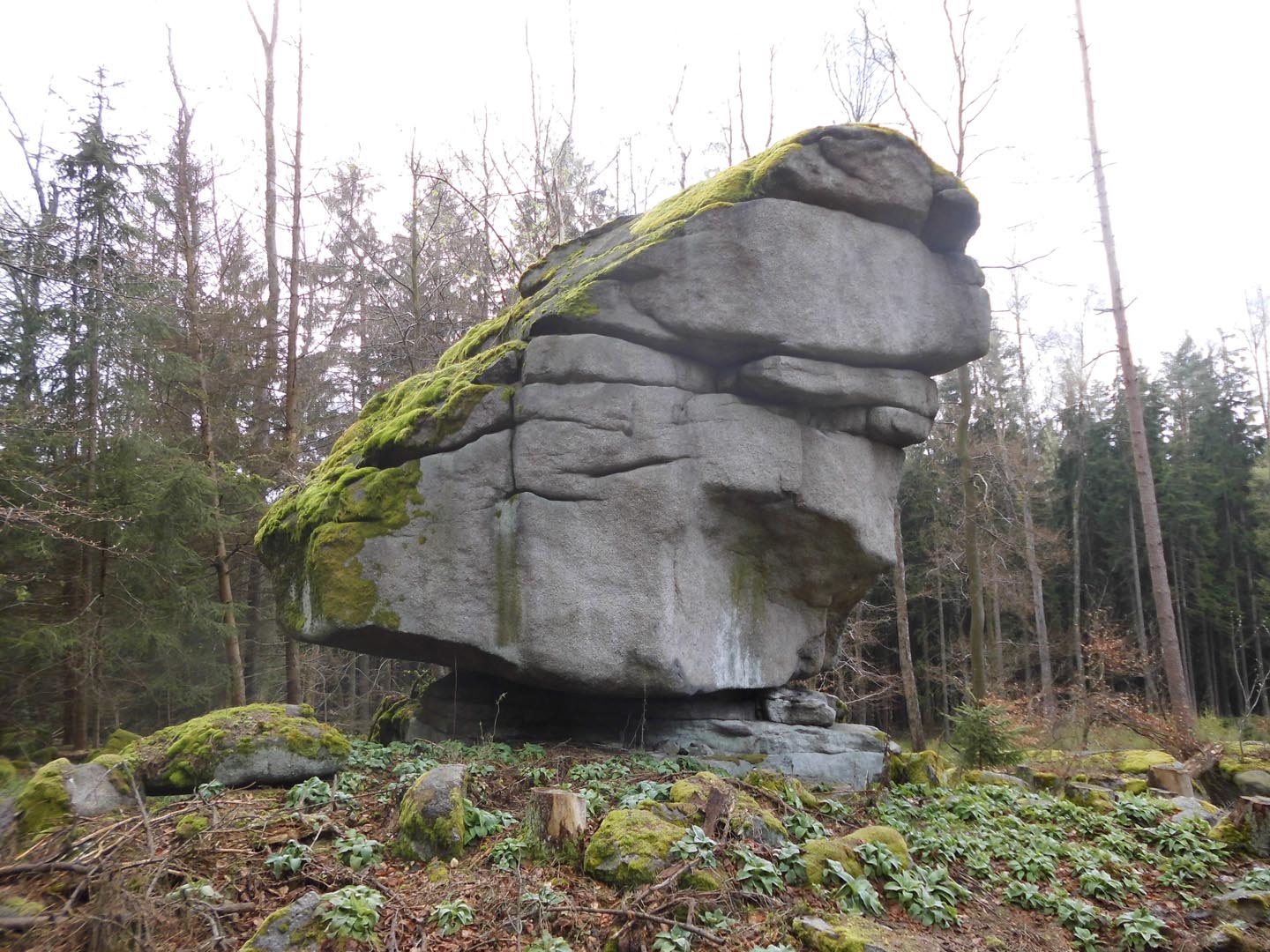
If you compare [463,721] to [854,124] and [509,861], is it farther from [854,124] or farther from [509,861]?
[854,124]

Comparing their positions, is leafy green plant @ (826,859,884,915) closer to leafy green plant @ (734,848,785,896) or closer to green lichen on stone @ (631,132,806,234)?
leafy green plant @ (734,848,785,896)

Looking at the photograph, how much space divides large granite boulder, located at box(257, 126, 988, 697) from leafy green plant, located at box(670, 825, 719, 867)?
96.4 inches

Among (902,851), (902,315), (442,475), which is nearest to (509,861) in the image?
(902,851)

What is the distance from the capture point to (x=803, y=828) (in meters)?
5.71

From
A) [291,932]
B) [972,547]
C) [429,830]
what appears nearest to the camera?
[291,932]

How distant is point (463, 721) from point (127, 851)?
4.51 metres

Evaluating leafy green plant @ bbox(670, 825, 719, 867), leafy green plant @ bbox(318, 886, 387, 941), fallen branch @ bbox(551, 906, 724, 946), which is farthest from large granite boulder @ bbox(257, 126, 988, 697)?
leafy green plant @ bbox(318, 886, 387, 941)

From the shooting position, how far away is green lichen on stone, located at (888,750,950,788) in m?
8.02

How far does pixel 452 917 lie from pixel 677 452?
186 inches

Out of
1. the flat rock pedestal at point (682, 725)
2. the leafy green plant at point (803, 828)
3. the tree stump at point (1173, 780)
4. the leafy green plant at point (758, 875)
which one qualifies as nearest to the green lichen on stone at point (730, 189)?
the flat rock pedestal at point (682, 725)

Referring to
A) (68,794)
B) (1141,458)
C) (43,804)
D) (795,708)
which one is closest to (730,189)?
(795,708)

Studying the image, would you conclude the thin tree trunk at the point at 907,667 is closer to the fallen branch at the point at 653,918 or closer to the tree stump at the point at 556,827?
the tree stump at the point at 556,827

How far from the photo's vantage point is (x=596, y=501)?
757cm

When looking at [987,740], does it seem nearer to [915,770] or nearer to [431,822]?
[915,770]
